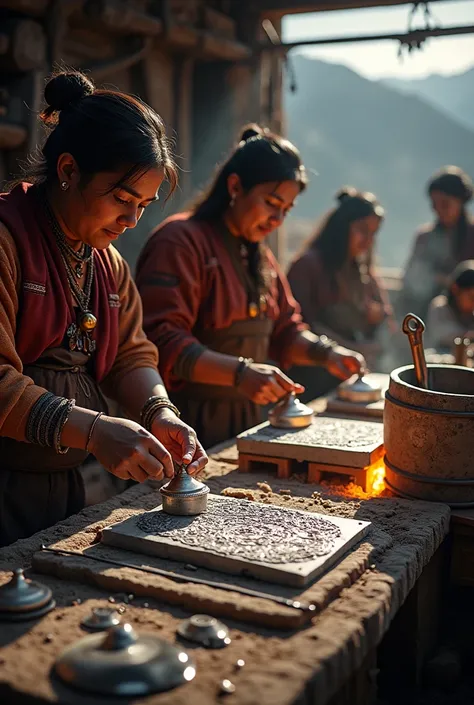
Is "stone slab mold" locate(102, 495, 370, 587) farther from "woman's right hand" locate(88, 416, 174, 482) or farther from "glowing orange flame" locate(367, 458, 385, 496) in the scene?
"glowing orange flame" locate(367, 458, 385, 496)

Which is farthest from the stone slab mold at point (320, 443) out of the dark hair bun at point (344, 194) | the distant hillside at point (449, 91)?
the distant hillside at point (449, 91)

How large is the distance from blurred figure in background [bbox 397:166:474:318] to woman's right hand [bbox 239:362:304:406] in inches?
165

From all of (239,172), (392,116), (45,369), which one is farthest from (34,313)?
(392,116)

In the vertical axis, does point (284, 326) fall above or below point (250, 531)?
above

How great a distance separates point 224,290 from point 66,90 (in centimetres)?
148

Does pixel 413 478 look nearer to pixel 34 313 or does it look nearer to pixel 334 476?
pixel 334 476

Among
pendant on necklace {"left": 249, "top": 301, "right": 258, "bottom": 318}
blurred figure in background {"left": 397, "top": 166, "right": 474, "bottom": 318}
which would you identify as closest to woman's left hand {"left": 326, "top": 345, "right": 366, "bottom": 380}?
pendant on necklace {"left": 249, "top": 301, "right": 258, "bottom": 318}

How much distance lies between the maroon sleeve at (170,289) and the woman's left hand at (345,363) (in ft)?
2.91

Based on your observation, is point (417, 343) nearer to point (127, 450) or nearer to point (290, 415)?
point (290, 415)

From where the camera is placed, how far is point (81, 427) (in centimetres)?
225

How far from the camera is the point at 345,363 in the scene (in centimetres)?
416

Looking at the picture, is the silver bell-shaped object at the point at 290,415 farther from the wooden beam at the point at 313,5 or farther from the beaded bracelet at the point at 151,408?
the wooden beam at the point at 313,5

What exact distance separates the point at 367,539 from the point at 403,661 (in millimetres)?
519

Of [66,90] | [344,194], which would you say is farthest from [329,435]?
[344,194]
